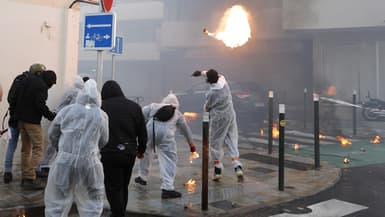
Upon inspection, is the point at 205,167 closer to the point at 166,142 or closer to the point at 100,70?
the point at 166,142

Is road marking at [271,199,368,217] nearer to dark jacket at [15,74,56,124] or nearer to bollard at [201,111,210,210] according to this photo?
bollard at [201,111,210,210]

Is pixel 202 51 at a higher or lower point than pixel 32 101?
higher

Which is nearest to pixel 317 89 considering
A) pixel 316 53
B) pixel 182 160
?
pixel 316 53

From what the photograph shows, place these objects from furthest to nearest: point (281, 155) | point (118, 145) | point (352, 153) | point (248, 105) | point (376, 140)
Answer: point (248, 105), point (376, 140), point (352, 153), point (281, 155), point (118, 145)

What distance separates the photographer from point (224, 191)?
19.9 ft

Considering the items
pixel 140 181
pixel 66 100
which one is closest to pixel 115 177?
pixel 140 181

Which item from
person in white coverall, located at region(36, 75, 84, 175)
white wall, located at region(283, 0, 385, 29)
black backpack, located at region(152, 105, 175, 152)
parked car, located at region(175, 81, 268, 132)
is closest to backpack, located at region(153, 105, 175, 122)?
black backpack, located at region(152, 105, 175, 152)

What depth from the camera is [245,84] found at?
50.4 ft

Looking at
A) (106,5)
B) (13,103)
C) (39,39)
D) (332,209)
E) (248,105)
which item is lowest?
(332,209)

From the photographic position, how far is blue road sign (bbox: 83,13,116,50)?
5.50 metres

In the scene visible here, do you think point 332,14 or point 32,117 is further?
point 332,14

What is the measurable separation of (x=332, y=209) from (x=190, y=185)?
2220 millimetres

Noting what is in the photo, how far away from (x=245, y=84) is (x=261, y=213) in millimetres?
10576

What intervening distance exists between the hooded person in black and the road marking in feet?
6.82
